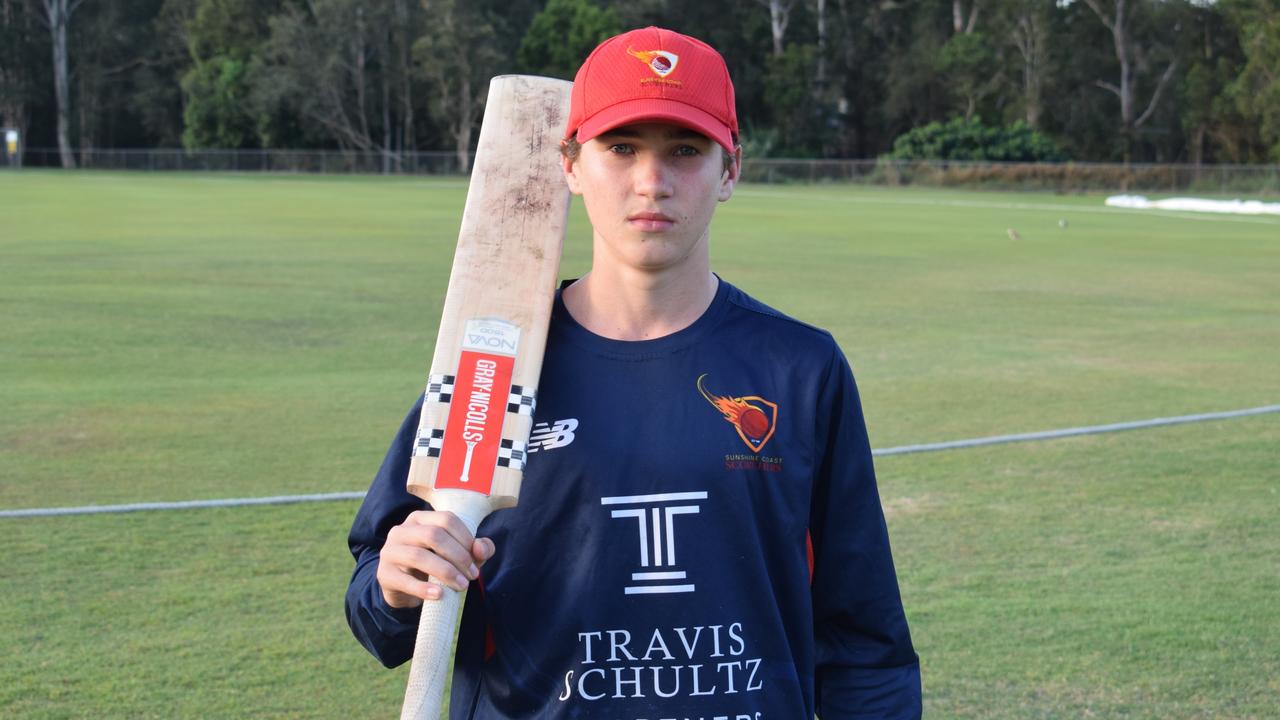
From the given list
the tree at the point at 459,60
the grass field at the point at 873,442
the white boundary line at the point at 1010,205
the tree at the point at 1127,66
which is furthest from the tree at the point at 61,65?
the grass field at the point at 873,442

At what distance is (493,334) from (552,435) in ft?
0.78

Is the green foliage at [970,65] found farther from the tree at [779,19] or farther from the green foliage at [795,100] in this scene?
the tree at [779,19]

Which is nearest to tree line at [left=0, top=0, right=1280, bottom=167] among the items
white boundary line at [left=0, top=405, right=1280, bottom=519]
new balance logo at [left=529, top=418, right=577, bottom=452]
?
white boundary line at [left=0, top=405, right=1280, bottom=519]

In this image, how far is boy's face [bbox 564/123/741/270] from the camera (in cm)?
219

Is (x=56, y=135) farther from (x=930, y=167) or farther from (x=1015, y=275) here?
(x=1015, y=275)

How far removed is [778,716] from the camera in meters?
2.21

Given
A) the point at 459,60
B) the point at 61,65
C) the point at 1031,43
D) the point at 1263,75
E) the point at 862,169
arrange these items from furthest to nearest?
the point at 61,65 < the point at 459,60 < the point at 1031,43 < the point at 862,169 < the point at 1263,75

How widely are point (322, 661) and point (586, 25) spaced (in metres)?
64.4

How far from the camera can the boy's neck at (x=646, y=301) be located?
223 cm

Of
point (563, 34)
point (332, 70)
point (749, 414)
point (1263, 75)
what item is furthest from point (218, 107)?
point (749, 414)

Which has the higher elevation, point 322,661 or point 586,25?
point 586,25

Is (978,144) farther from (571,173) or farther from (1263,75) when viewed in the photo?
(571,173)

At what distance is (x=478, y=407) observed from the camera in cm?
230

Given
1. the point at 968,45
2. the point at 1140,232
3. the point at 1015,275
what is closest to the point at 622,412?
the point at 1015,275
